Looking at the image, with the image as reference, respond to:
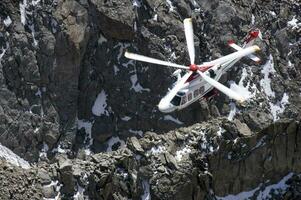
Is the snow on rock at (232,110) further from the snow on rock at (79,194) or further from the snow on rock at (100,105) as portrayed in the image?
the snow on rock at (79,194)

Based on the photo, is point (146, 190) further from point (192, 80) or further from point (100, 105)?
point (100, 105)

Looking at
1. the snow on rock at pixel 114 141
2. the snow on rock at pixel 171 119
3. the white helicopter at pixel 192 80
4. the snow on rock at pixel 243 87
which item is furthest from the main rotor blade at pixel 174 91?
the snow on rock at pixel 114 141

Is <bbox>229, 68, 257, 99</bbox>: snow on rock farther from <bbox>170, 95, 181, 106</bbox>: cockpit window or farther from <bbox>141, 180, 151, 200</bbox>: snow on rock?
<bbox>141, 180, 151, 200</bbox>: snow on rock

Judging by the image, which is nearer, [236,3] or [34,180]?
[34,180]

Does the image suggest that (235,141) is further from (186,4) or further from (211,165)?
(186,4)

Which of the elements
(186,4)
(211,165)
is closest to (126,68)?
(186,4)

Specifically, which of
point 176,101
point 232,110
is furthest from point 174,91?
point 232,110
